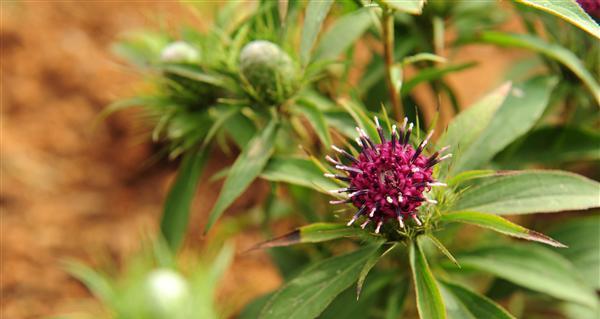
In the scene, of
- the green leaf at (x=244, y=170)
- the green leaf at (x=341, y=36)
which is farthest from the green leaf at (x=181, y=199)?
the green leaf at (x=341, y=36)

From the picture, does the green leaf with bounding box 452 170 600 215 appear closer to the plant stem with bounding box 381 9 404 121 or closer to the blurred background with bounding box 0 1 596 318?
the plant stem with bounding box 381 9 404 121

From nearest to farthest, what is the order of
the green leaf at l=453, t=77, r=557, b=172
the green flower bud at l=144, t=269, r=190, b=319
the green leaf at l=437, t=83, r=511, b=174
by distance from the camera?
the green leaf at l=437, t=83, r=511, b=174 < the green leaf at l=453, t=77, r=557, b=172 < the green flower bud at l=144, t=269, r=190, b=319

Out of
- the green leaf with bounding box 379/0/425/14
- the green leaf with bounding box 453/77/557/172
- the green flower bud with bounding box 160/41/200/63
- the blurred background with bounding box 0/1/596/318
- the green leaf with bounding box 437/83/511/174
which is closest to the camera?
the green leaf with bounding box 379/0/425/14

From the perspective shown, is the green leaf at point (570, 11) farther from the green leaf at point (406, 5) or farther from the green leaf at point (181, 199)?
the green leaf at point (181, 199)

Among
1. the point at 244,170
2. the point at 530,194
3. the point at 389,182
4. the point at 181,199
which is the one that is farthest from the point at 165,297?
the point at 530,194

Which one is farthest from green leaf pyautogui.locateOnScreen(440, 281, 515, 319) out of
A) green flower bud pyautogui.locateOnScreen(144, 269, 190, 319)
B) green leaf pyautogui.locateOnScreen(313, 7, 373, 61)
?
green flower bud pyautogui.locateOnScreen(144, 269, 190, 319)

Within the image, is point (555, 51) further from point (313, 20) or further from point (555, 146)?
point (313, 20)
